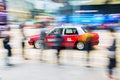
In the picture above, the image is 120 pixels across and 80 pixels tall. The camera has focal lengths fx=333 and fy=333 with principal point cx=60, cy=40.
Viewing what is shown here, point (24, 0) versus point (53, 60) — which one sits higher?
point (24, 0)

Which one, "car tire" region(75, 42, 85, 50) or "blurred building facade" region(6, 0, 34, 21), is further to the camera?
"blurred building facade" region(6, 0, 34, 21)

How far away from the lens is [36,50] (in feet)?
61.1

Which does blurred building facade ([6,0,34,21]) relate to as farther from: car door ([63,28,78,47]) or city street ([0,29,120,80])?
city street ([0,29,120,80])

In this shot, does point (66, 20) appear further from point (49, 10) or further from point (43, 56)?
point (43, 56)

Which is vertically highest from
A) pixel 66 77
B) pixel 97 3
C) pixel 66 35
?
pixel 97 3

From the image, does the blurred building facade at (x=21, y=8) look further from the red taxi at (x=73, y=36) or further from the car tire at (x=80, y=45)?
the car tire at (x=80, y=45)

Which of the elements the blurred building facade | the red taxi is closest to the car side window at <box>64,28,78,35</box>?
the red taxi

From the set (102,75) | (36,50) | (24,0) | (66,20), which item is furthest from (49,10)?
(102,75)

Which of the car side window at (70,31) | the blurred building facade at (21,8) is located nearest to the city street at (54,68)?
the car side window at (70,31)

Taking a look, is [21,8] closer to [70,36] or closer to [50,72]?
[70,36]

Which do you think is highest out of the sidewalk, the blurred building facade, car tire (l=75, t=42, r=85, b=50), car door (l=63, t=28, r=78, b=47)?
the blurred building facade

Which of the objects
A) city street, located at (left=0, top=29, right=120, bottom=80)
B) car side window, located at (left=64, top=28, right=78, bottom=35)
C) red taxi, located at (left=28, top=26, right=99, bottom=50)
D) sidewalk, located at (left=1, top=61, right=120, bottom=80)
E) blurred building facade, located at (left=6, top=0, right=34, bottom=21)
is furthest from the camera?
blurred building facade, located at (left=6, top=0, right=34, bottom=21)

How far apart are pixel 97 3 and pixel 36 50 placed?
1910 centimetres

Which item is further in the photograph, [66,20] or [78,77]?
[66,20]
